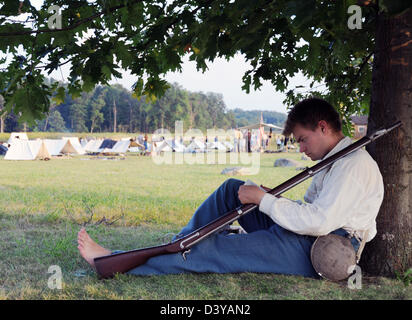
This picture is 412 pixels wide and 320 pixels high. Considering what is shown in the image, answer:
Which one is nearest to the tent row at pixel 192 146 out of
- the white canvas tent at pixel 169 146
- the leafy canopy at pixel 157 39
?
the white canvas tent at pixel 169 146

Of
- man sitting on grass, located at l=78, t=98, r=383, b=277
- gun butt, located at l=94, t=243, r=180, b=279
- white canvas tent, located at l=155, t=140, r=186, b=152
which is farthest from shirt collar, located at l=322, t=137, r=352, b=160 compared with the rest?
white canvas tent, located at l=155, t=140, r=186, b=152

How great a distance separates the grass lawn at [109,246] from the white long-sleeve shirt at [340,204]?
43 cm

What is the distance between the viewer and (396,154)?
2764 millimetres

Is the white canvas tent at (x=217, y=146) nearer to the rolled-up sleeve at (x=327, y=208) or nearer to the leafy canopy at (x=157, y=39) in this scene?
the leafy canopy at (x=157, y=39)

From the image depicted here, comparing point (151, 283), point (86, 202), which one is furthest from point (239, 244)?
point (86, 202)

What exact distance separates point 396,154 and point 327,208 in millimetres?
832

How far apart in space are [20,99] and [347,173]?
6.74 feet

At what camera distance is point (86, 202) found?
6691mm

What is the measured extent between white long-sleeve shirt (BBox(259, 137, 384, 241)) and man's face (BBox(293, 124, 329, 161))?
0.34 ft


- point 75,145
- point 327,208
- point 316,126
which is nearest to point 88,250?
point 327,208

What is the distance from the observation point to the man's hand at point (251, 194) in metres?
2.49

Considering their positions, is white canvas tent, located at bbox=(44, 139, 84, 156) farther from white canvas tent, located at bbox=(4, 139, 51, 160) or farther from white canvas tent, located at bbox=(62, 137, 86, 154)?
white canvas tent, located at bbox=(4, 139, 51, 160)
